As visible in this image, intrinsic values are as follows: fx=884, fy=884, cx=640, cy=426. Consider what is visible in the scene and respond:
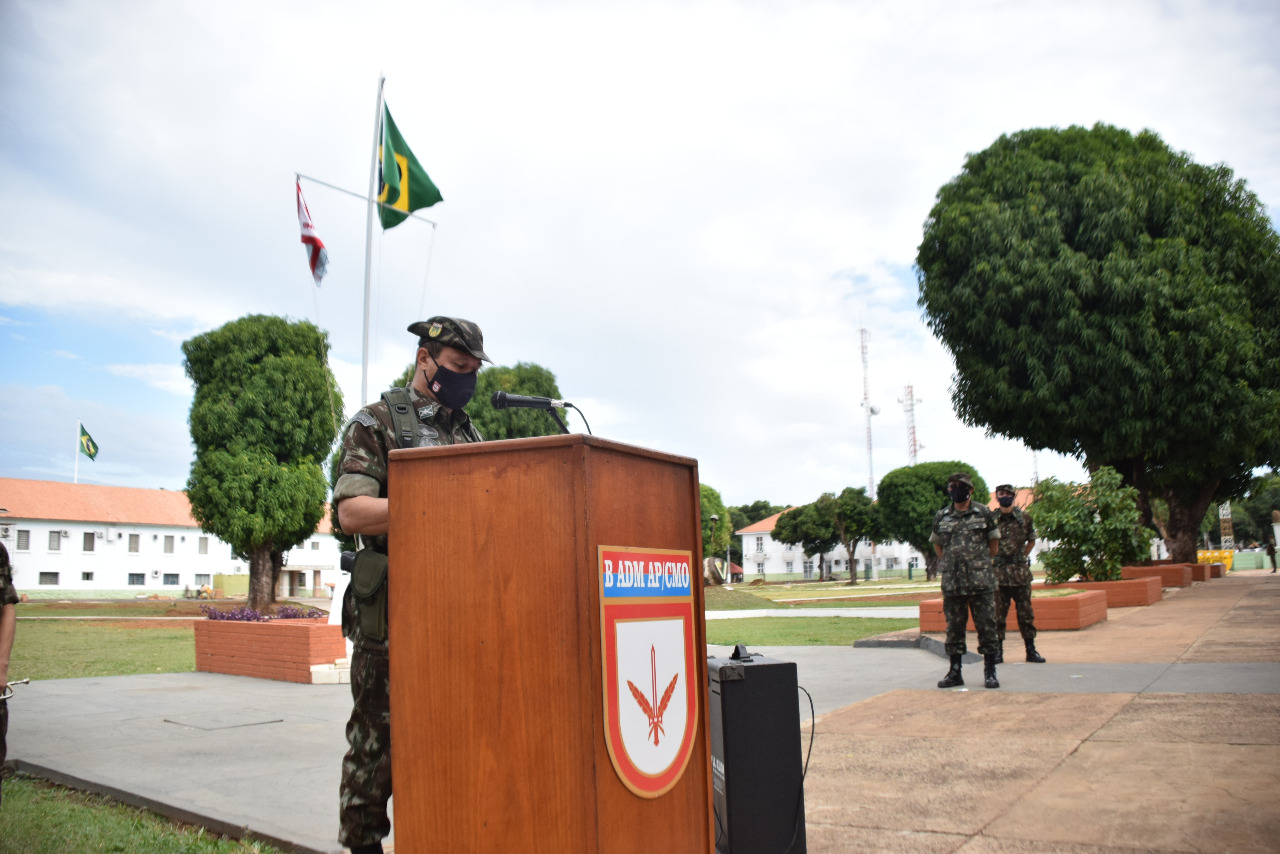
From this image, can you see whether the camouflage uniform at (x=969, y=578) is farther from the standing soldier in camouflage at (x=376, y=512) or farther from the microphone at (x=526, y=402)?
the standing soldier in camouflage at (x=376, y=512)

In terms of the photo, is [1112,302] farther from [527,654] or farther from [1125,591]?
[527,654]

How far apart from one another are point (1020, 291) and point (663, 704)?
24564 millimetres

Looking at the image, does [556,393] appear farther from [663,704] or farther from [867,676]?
[663,704]

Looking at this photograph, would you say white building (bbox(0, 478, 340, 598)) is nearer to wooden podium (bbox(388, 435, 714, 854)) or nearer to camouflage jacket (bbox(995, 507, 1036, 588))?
camouflage jacket (bbox(995, 507, 1036, 588))

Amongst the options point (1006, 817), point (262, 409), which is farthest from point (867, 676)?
point (262, 409)

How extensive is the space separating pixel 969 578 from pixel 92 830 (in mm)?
6450

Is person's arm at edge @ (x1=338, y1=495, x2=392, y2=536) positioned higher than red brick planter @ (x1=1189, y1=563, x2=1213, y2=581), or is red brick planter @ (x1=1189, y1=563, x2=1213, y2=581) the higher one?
person's arm at edge @ (x1=338, y1=495, x2=392, y2=536)

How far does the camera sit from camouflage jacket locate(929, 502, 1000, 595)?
761 centimetres

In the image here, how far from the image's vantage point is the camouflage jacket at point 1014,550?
948 centimetres

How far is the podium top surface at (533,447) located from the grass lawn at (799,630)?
33.9ft

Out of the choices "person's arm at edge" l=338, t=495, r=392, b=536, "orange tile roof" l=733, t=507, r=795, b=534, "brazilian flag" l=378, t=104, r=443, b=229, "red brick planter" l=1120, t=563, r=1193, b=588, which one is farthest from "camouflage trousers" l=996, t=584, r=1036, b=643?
"orange tile roof" l=733, t=507, r=795, b=534

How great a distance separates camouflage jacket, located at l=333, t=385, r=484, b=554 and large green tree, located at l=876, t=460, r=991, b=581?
69787 mm

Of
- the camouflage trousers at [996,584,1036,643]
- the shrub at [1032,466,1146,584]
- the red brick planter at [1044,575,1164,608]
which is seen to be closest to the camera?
the camouflage trousers at [996,584,1036,643]

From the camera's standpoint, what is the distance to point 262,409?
29.7 m
